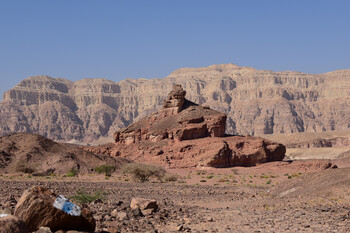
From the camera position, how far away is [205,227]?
1327cm

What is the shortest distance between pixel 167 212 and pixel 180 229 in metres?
3.09

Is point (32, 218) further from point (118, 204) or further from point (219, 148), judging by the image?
point (219, 148)

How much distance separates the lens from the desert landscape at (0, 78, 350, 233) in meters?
12.0

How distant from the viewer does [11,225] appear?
25.1ft

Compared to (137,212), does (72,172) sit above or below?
below

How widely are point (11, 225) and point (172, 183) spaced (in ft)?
94.2

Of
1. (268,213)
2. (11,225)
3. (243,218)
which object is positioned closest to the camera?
(11,225)

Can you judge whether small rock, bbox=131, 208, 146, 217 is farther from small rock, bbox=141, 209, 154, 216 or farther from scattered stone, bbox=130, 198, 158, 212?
scattered stone, bbox=130, 198, 158, 212

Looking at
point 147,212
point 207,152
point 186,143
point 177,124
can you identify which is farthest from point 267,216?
point 177,124

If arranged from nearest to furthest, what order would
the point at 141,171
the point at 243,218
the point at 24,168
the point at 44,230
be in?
the point at 44,230 → the point at 243,218 → the point at 141,171 → the point at 24,168

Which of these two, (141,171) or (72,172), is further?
(72,172)

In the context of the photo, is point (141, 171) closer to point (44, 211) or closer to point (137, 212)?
point (137, 212)

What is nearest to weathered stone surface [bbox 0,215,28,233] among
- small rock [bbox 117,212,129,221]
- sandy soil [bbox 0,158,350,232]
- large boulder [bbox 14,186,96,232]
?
large boulder [bbox 14,186,96,232]

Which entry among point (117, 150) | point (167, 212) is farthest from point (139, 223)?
point (117, 150)
